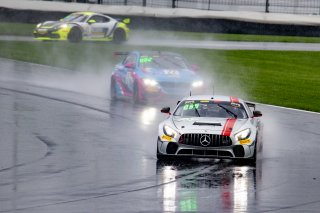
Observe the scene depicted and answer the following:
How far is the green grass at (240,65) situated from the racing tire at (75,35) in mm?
419

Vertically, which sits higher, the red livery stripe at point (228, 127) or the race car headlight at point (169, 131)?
the red livery stripe at point (228, 127)

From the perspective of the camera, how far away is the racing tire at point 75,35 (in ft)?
143

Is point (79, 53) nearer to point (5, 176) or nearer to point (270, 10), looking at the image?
point (270, 10)

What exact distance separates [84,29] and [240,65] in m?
8.97

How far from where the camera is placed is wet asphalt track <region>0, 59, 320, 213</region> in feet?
42.2

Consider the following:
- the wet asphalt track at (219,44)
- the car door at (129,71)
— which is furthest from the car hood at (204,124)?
the wet asphalt track at (219,44)

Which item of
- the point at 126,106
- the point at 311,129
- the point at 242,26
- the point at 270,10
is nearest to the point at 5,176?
the point at 311,129

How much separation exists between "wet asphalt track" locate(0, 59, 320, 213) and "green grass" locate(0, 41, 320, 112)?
4.40 metres

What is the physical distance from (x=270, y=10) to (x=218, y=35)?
4645 mm

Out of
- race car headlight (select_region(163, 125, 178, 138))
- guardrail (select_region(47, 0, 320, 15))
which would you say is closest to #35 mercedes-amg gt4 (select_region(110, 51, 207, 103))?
race car headlight (select_region(163, 125, 178, 138))

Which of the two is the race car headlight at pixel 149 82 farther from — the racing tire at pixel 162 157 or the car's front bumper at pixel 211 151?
the car's front bumper at pixel 211 151

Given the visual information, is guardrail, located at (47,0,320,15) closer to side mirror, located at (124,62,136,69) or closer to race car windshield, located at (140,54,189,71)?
race car windshield, located at (140,54,189,71)

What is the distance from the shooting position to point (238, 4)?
168 ft

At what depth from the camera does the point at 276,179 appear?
595 inches
